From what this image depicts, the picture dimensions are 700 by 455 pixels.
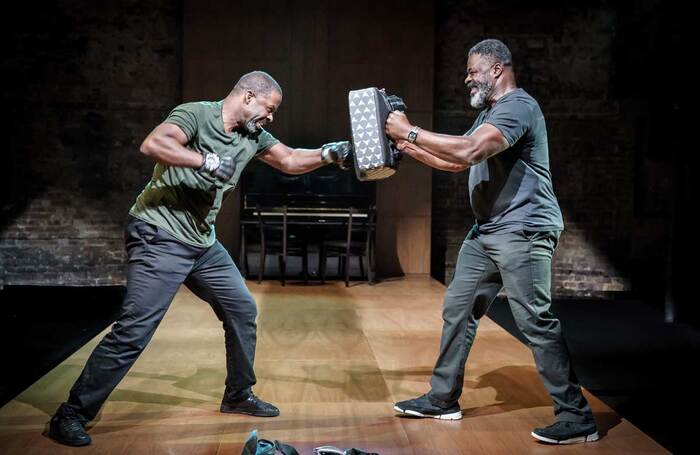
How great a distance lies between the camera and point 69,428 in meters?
2.73

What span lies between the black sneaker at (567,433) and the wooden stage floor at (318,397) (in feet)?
0.09

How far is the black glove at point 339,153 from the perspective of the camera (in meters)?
3.27

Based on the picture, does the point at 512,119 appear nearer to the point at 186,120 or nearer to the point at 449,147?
the point at 449,147

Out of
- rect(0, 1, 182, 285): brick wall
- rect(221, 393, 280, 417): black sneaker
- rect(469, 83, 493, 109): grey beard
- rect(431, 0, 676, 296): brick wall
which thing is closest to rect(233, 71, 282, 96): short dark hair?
rect(469, 83, 493, 109): grey beard

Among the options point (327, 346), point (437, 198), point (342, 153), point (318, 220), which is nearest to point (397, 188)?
point (437, 198)

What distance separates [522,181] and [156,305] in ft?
5.13

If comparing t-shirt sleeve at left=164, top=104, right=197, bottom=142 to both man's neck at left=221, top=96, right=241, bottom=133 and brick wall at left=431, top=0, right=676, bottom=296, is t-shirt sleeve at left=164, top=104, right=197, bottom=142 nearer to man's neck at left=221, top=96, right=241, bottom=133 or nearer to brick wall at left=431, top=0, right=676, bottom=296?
man's neck at left=221, top=96, right=241, bottom=133

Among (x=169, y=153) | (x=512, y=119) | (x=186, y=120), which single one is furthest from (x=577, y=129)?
A: (x=169, y=153)

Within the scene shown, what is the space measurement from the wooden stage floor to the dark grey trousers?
22cm

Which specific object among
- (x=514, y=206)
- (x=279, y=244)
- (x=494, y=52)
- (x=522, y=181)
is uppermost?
(x=494, y=52)

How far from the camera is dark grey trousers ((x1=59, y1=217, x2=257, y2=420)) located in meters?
2.77

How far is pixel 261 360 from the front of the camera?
4.26 meters

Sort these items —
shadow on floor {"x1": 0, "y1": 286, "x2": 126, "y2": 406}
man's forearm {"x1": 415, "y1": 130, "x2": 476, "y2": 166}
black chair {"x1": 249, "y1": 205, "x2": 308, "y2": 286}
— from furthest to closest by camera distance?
black chair {"x1": 249, "y1": 205, "x2": 308, "y2": 286}, shadow on floor {"x1": 0, "y1": 286, "x2": 126, "y2": 406}, man's forearm {"x1": 415, "y1": 130, "x2": 476, "y2": 166}

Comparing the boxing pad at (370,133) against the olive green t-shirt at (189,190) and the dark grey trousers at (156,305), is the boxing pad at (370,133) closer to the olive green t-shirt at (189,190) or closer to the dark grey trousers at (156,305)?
the olive green t-shirt at (189,190)
